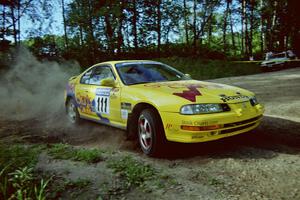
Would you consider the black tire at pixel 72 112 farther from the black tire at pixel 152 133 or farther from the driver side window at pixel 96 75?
the black tire at pixel 152 133

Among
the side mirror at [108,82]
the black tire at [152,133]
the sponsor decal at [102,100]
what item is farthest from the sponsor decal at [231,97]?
the sponsor decal at [102,100]

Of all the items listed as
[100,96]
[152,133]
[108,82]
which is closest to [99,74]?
[100,96]

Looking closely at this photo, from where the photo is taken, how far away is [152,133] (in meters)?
4.17

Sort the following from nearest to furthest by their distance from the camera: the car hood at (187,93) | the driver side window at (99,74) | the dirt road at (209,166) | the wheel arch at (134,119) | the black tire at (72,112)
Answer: the dirt road at (209,166) → the car hood at (187,93) → the wheel arch at (134,119) → the driver side window at (99,74) → the black tire at (72,112)

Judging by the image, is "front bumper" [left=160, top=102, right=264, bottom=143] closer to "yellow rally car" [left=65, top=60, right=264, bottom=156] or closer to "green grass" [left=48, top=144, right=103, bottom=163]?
"yellow rally car" [left=65, top=60, right=264, bottom=156]

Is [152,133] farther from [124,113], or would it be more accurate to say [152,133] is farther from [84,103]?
[84,103]

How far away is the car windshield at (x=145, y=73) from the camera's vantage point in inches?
202

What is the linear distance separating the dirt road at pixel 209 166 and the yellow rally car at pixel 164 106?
334 mm

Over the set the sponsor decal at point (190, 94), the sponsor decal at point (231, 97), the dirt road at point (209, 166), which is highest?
the sponsor decal at point (190, 94)

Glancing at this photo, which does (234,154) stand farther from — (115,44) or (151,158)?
(115,44)

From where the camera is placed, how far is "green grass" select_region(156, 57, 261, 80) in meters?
19.9

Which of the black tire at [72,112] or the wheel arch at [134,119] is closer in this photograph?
the wheel arch at [134,119]

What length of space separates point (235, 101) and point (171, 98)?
2.99 ft

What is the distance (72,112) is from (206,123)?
3942 mm
